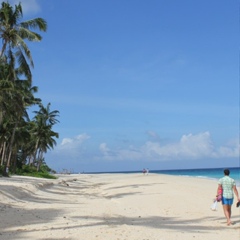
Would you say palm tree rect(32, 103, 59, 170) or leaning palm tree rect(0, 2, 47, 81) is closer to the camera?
leaning palm tree rect(0, 2, 47, 81)

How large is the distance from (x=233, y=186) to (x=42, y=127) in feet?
149

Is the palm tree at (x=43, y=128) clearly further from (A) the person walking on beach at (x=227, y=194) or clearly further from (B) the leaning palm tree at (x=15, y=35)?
(A) the person walking on beach at (x=227, y=194)

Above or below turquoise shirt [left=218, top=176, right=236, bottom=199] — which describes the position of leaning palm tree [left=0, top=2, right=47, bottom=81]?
above

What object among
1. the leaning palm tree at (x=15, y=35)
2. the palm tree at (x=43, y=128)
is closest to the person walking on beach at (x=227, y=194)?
the leaning palm tree at (x=15, y=35)

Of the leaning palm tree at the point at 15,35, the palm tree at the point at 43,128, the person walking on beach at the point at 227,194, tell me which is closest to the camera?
the person walking on beach at the point at 227,194

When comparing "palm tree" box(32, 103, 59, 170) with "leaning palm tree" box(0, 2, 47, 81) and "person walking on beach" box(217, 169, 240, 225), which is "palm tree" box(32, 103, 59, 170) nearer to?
"leaning palm tree" box(0, 2, 47, 81)

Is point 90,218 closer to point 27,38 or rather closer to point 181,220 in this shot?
point 181,220

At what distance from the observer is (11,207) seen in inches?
468

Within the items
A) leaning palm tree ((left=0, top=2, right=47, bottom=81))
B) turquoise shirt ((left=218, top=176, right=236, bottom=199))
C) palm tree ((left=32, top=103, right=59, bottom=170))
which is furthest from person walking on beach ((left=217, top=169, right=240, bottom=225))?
palm tree ((left=32, top=103, right=59, bottom=170))

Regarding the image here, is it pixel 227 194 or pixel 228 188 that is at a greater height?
pixel 228 188

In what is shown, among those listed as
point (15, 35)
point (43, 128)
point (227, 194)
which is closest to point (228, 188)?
point (227, 194)

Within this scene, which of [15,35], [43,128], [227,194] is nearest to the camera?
[227,194]

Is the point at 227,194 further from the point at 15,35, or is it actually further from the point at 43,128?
the point at 43,128

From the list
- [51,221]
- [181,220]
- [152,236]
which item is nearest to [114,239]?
[152,236]
